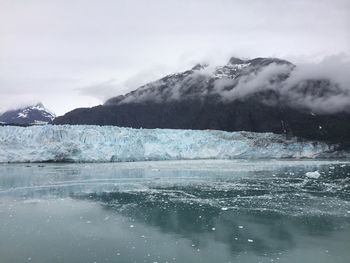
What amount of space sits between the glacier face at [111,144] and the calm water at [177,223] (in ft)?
61.3

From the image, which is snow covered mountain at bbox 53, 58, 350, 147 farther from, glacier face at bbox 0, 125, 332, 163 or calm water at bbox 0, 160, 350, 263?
calm water at bbox 0, 160, 350, 263

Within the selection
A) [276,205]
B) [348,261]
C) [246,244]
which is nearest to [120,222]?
[246,244]

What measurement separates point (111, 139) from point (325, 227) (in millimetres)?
29155

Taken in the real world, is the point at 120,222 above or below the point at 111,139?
below

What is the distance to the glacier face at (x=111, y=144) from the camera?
37250 mm

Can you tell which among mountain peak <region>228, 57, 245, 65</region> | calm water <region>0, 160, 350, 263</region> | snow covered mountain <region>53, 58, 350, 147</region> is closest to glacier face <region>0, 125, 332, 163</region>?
calm water <region>0, 160, 350, 263</region>

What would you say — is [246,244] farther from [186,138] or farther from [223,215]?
[186,138]

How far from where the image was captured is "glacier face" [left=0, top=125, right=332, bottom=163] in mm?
37250

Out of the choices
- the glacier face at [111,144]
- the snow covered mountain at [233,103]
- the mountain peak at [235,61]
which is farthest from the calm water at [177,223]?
the mountain peak at [235,61]

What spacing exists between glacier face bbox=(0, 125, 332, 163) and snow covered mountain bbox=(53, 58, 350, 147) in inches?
1709

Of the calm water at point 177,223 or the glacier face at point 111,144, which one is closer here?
the calm water at point 177,223

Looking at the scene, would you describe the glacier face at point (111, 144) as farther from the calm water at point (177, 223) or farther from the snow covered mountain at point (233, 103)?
the snow covered mountain at point (233, 103)

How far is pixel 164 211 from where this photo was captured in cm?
1279

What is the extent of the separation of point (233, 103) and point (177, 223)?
3677 inches
